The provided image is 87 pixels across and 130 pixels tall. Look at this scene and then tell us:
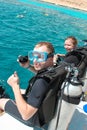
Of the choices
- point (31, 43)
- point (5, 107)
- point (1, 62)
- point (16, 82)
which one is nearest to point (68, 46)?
point (5, 107)

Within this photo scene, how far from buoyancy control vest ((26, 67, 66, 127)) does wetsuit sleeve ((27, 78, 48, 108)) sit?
5 centimetres

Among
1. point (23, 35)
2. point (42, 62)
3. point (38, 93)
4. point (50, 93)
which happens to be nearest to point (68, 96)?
point (50, 93)

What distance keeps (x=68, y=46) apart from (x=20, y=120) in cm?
251

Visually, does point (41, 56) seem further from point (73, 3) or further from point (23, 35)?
point (73, 3)

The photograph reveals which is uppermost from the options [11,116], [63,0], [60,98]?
[60,98]

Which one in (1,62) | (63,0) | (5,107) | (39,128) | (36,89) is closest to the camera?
(36,89)

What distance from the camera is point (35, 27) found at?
19.0 meters

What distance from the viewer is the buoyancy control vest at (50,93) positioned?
3.11 meters

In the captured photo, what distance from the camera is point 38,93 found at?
10.0 ft

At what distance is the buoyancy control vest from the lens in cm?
311

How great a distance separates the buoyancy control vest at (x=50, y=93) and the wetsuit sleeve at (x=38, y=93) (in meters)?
0.05

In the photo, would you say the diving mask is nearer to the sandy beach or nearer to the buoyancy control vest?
the buoyancy control vest

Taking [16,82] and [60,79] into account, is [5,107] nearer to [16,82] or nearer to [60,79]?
[16,82]

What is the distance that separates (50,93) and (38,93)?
0.46 ft
